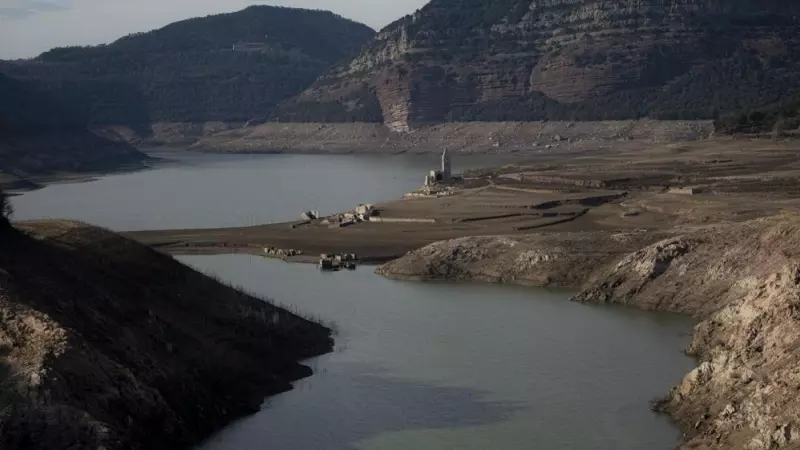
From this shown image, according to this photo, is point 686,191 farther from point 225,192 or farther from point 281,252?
point 225,192

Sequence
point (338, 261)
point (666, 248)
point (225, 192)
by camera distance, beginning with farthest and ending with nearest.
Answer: point (225, 192), point (338, 261), point (666, 248)

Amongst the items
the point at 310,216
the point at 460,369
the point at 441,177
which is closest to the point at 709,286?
the point at 460,369

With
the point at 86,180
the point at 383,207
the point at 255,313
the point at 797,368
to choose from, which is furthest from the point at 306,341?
the point at 86,180

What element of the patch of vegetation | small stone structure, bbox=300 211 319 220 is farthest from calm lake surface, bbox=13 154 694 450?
the patch of vegetation

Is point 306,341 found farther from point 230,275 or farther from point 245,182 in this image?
point 245,182

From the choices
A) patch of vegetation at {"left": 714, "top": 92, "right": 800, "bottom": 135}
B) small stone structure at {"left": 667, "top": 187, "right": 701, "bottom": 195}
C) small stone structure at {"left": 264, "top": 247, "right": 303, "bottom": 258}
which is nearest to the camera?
small stone structure at {"left": 264, "top": 247, "right": 303, "bottom": 258}

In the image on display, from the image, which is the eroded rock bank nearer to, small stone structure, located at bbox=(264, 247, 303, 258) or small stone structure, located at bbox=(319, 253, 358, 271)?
small stone structure, located at bbox=(319, 253, 358, 271)
